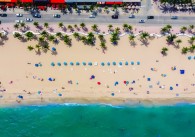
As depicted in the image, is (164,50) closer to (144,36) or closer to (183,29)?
(144,36)

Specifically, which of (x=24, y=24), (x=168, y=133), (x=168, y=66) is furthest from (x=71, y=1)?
(x=168, y=133)

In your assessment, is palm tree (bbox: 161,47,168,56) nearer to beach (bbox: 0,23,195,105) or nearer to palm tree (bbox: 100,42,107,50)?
beach (bbox: 0,23,195,105)

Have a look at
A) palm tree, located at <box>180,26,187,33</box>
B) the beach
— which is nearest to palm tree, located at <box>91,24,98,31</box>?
the beach

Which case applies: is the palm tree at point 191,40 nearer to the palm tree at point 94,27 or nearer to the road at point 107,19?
the road at point 107,19

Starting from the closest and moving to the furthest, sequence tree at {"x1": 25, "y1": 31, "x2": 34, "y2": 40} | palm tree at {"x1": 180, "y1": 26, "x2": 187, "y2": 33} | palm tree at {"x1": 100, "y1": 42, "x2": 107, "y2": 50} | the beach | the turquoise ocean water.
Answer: the turquoise ocean water, tree at {"x1": 25, "y1": 31, "x2": 34, "y2": 40}, the beach, palm tree at {"x1": 100, "y1": 42, "x2": 107, "y2": 50}, palm tree at {"x1": 180, "y1": 26, "x2": 187, "y2": 33}

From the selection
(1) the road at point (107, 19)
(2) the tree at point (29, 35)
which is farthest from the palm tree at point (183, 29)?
(2) the tree at point (29, 35)

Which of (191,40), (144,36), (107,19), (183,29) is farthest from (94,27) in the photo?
(191,40)

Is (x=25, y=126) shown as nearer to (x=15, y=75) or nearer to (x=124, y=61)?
(x=15, y=75)
